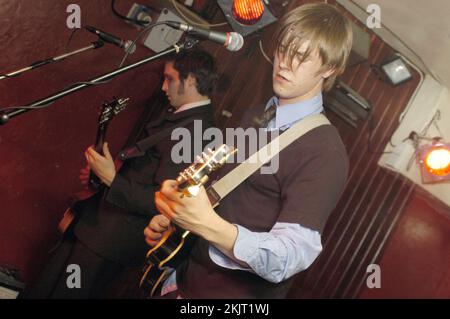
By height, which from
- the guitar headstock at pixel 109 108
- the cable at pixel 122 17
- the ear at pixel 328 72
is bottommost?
the guitar headstock at pixel 109 108

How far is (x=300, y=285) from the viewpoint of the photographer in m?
3.43

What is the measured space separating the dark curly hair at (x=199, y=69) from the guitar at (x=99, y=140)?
46cm

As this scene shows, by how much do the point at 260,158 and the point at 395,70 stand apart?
6.98 ft

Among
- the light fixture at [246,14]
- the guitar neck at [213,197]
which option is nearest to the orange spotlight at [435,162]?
the light fixture at [246,14]

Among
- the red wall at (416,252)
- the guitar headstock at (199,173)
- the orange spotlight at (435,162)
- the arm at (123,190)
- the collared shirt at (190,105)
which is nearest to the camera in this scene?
the guitar headstock at (199,173)

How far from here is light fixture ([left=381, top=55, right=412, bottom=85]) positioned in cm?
317

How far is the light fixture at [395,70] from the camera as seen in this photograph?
3172mm

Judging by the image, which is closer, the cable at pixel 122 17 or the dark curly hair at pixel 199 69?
the dark curly hair at pixel 199 69

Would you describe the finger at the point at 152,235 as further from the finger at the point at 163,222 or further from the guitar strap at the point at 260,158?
the guitar strap at the point at 260,158

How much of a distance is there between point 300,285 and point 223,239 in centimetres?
249

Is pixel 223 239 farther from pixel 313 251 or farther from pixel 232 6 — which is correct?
pixel 232 6

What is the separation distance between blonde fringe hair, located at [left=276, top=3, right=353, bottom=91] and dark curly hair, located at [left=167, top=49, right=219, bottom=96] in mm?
790

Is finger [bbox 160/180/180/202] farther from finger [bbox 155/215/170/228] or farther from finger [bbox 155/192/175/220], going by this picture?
finger [bbox 155/215/170/228]

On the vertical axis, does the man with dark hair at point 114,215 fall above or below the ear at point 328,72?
below
